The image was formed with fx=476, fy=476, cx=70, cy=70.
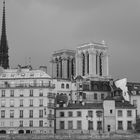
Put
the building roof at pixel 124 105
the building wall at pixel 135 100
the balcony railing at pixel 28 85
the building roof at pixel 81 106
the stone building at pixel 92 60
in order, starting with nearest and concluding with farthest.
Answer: the balcony railing at pixel 28 85, the building roof at pixel 81 106, the building roof at pixel 124 105, the building wall at pixel 135 100, the stone building at pixel 92 60

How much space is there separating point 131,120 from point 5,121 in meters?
27.8

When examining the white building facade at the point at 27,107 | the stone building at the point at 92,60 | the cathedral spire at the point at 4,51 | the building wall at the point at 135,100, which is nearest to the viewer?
the white building facade at the point at 27,107

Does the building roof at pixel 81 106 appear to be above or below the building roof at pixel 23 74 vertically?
below

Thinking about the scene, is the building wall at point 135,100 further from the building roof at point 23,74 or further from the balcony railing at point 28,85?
the building roof at point 23,74

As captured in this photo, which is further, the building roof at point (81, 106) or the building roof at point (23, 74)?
the building roof at point (23, 74)

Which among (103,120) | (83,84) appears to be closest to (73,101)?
(83,84)

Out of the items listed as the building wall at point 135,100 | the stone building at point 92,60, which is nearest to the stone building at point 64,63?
the stone building at point 92,60

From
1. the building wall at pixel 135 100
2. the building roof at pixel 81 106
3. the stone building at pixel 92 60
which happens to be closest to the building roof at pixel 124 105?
the building roof at pixel 81 106

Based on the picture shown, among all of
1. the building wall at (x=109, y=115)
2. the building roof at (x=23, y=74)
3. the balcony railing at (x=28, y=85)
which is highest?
the building roof at (x=23, y=74)

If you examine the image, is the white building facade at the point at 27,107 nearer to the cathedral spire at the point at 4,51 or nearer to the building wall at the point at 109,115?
Result: the building wall at the point at 109,115

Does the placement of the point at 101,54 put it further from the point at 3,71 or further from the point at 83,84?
the point at 3,71

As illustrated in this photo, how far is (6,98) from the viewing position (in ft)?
342

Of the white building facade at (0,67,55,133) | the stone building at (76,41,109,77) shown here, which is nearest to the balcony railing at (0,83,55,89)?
the white building facade at (0,67,55,133)

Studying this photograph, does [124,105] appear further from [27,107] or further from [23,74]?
[23,74]
